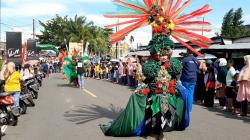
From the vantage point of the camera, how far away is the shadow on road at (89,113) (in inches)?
391

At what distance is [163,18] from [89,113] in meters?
4.54

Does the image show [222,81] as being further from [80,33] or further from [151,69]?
[80,33]

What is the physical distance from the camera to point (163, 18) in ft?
24.5

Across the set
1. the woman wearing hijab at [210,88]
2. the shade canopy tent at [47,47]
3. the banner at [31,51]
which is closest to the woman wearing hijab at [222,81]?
the woman wearing hijab at [210,88]

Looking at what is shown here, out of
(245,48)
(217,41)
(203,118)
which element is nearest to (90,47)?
(217,41)

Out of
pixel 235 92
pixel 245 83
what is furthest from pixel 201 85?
pixel 245 83

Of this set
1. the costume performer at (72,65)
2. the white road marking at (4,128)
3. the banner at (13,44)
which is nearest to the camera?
the white road marking at (4,128)

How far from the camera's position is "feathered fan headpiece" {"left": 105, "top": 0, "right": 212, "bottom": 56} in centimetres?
743

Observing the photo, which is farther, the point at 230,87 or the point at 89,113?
the point at 230,87

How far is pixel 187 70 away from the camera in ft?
29.2

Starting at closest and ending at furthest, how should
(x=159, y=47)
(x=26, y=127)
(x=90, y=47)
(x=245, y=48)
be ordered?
(x=159, y=47), (x=26, y=127), (x=245, y=48), (x=90, y=47)

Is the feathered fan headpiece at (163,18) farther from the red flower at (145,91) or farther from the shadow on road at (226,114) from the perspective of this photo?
the shadow on road at (226,114)

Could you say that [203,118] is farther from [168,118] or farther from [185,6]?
[185,6]

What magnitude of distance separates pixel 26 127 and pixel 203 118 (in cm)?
461
